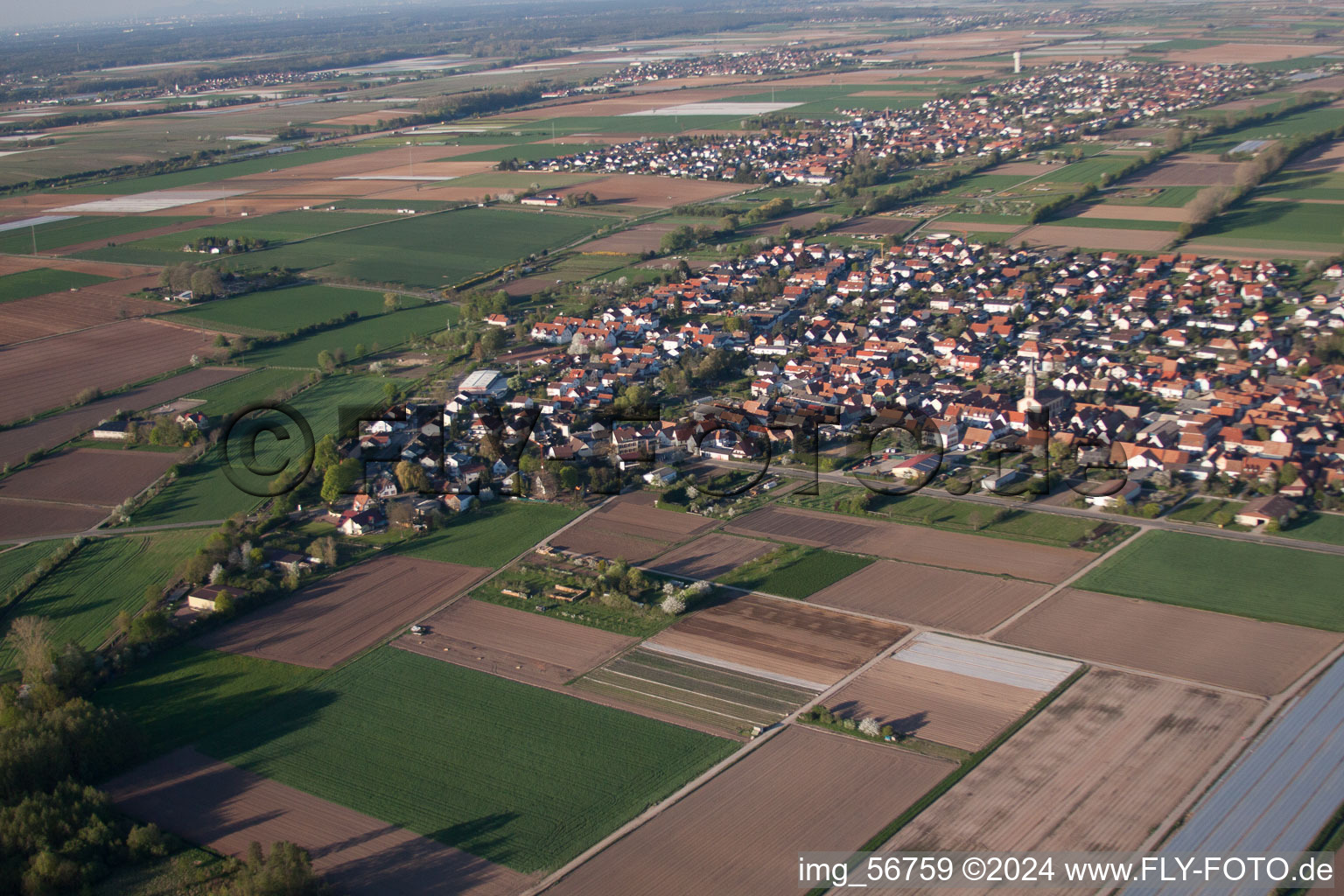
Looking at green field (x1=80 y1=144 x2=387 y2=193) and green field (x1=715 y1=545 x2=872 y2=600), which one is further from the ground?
green field (x1=80 y1=144 x2=387 y2=193)

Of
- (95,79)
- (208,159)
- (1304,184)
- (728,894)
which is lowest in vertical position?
(728,894)

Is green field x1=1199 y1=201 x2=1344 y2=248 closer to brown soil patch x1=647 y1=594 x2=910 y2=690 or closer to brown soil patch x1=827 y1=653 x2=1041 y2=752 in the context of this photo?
brown soil patch x1=647 y1=594 x2=910 y2=690

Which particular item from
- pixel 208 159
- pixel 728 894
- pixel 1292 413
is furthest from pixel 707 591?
pixel 208 159

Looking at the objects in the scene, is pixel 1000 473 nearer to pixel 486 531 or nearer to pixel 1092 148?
pixel 486 531

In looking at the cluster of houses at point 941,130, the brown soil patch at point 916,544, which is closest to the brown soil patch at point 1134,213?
the cluster of houses at point 941,130

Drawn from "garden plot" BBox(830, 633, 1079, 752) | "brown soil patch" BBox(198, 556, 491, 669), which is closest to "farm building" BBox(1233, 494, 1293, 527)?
"garden plot" BBox(830, 633, 1079, 752)

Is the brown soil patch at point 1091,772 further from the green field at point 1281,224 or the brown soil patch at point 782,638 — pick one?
the green field at point 1281,224
